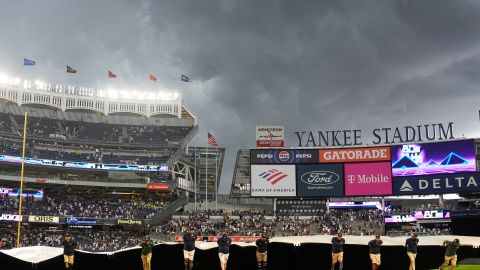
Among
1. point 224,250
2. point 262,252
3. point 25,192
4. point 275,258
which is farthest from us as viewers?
point 25,192

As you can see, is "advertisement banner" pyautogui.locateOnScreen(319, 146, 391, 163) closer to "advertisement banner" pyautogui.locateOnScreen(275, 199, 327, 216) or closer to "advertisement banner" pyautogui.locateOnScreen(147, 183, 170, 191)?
"advertisement banner" pyautogui.locateOnScreen(275, 199, 327, 216)

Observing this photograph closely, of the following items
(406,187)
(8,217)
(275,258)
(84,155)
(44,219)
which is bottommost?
(275,258)

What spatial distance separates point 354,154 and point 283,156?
30.5ft

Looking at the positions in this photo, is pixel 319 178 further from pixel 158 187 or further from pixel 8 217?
pixel 8 217

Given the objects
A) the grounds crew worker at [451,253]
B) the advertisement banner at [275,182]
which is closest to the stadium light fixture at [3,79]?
the advertisement banner at [275,182]

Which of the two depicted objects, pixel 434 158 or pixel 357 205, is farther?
pixel 357 205

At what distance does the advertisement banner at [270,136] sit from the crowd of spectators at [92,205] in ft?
59.8

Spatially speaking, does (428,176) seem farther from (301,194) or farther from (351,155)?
(301,194)

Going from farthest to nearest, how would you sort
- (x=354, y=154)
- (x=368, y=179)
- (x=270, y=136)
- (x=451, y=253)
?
(x=270, y=136), (x=354, y=154), (x=368, y=179), (x=451, y=253)

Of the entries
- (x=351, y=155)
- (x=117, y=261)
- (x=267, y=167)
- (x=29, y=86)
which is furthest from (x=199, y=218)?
(x=117, y=261)

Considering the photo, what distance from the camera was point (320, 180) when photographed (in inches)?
2608

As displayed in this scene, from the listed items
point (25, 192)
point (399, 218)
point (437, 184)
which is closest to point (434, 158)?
point (437, 184)

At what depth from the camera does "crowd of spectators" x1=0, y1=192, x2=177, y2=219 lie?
220 feet

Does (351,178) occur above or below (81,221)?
above
